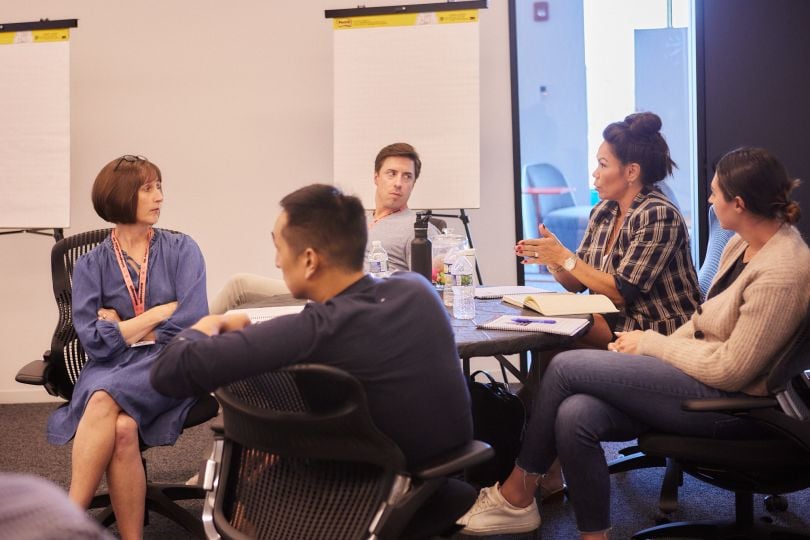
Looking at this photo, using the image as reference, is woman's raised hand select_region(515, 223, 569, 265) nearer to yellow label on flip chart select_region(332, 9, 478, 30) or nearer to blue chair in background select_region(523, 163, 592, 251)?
yellow label on flip chart select_region(332, 9, 478, 30)

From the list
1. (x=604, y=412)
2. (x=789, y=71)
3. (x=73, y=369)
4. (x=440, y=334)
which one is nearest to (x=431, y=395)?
(x=440, y=334)

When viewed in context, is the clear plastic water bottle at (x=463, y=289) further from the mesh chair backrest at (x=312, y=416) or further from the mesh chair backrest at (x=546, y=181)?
the mesh chair backrest at (x=546, y=181)

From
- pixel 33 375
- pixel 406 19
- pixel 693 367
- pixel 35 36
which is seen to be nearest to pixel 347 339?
pixel 693 367

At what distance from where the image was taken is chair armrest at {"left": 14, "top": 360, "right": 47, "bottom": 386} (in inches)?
96.7

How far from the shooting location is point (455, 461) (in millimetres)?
1438

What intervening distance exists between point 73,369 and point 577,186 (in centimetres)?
294

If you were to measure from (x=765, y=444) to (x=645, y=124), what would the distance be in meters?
1.30

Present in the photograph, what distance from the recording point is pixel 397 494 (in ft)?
4.51

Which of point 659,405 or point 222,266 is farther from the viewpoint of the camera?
point 222,266

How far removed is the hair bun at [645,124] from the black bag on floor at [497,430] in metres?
1.06

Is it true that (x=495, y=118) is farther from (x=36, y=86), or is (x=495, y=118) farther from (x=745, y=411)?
(x=745, y=411)

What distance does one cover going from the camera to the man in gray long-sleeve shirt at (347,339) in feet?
4.36

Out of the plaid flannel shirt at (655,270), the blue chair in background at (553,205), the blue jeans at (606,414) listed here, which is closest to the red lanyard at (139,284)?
the blue jeans at (606,414)

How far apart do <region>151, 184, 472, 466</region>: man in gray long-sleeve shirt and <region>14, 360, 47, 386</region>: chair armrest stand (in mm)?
1248
